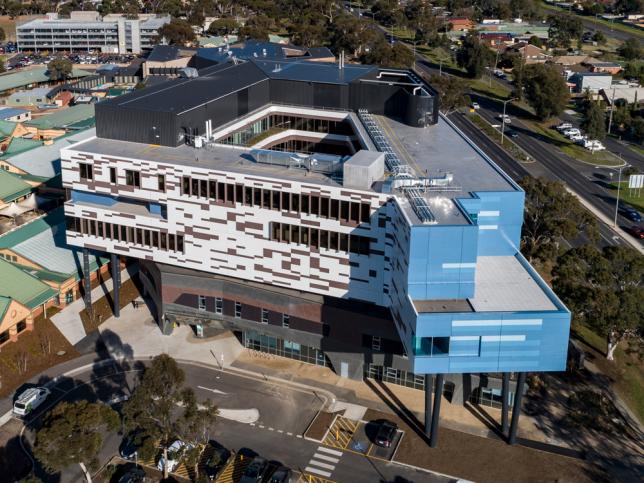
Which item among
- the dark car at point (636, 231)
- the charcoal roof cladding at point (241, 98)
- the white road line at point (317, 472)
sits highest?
the charcoal roof cladding at point (241, 98)

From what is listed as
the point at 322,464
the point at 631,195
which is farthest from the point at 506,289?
the point at 631,195

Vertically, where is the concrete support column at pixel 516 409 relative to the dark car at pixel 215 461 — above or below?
above

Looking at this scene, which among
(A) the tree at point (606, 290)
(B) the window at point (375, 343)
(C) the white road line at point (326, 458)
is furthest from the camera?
(A) the tree at point (606, 290)

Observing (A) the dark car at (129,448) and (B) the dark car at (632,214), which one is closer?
(A) the dark car at (129,448)

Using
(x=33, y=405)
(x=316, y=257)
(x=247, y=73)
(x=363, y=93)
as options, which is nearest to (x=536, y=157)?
(x=363, y=93)

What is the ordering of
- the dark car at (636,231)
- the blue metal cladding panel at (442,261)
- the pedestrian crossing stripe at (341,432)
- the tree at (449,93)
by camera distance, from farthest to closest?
the tree at (449,93) → the dark car at (636,231) → the pedestrian crossing stripe at (341,432) → the blue metal cladding panel at (442,261)

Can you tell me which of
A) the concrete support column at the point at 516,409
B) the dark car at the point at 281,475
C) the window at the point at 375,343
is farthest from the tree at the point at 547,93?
the dark car at the point at 281,475

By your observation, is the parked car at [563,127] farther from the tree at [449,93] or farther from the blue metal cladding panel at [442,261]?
the blue metal cladding panel at [442,261]
